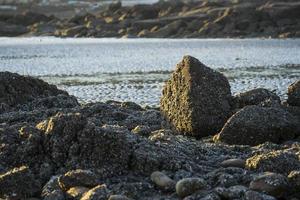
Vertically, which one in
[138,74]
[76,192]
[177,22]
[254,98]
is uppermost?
[254,98]

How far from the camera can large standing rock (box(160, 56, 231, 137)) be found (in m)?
14.5

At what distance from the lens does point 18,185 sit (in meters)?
9.81

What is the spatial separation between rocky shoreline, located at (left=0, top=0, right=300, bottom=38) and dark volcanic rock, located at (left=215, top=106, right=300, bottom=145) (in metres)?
68.8

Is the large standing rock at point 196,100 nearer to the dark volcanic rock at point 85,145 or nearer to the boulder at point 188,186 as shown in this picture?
the dark volcanic rock at point 85,145

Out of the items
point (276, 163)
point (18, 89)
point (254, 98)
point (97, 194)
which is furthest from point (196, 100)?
point (18, 89)

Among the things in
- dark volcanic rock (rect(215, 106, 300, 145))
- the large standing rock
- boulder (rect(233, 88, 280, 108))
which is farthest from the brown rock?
boulder (rect(233, 88, 280, 108))

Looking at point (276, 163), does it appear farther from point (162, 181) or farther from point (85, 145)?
point (85, 145)

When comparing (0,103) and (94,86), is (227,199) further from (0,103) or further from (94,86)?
(94,86)

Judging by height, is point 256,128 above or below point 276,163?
below

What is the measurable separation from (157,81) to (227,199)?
77.3 ft

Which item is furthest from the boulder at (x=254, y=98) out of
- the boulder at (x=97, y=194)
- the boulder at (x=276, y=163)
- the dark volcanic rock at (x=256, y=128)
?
the boulder at (x=97, y=194)

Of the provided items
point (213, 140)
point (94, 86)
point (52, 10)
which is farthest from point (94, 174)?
point (52, 10)

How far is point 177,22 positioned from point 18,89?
82085 mm

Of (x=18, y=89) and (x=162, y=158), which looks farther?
(x=18, y=89)
